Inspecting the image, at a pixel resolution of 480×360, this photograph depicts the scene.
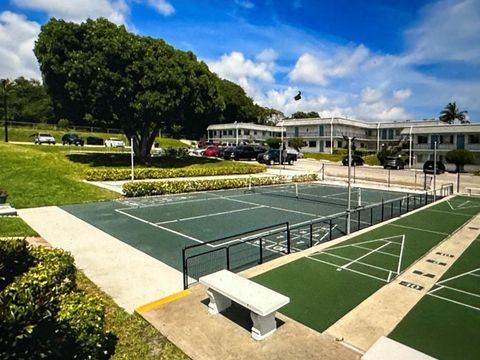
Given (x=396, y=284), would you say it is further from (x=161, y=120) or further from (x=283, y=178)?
(x=161, y=120)

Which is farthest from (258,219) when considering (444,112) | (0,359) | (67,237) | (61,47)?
(444,112)

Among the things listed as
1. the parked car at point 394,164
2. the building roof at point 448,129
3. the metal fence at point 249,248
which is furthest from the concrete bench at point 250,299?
the building roof at point 448,129

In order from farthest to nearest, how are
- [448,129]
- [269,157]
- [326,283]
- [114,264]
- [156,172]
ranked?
[448,129]
[269,157]
[156,172]
[114,264]
[326,283]

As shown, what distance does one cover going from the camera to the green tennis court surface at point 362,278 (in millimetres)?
6840

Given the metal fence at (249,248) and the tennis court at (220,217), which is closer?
the metal fence at (249,248)

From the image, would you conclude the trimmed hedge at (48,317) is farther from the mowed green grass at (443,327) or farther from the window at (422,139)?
the window at (422,139)

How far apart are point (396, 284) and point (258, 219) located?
8.46 meters

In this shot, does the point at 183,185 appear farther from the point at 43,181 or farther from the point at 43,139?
the point at 43,139

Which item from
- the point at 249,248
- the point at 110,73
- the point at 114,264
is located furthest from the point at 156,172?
the point at 114,264

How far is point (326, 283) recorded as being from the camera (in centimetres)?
858

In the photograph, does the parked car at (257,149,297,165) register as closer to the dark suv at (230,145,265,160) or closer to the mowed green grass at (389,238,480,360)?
the dark suv at (230,145,265,160)

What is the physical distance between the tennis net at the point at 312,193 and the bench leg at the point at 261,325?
14981 mm

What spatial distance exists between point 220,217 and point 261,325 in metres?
11.0

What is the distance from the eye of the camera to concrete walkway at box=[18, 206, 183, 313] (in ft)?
26.9
